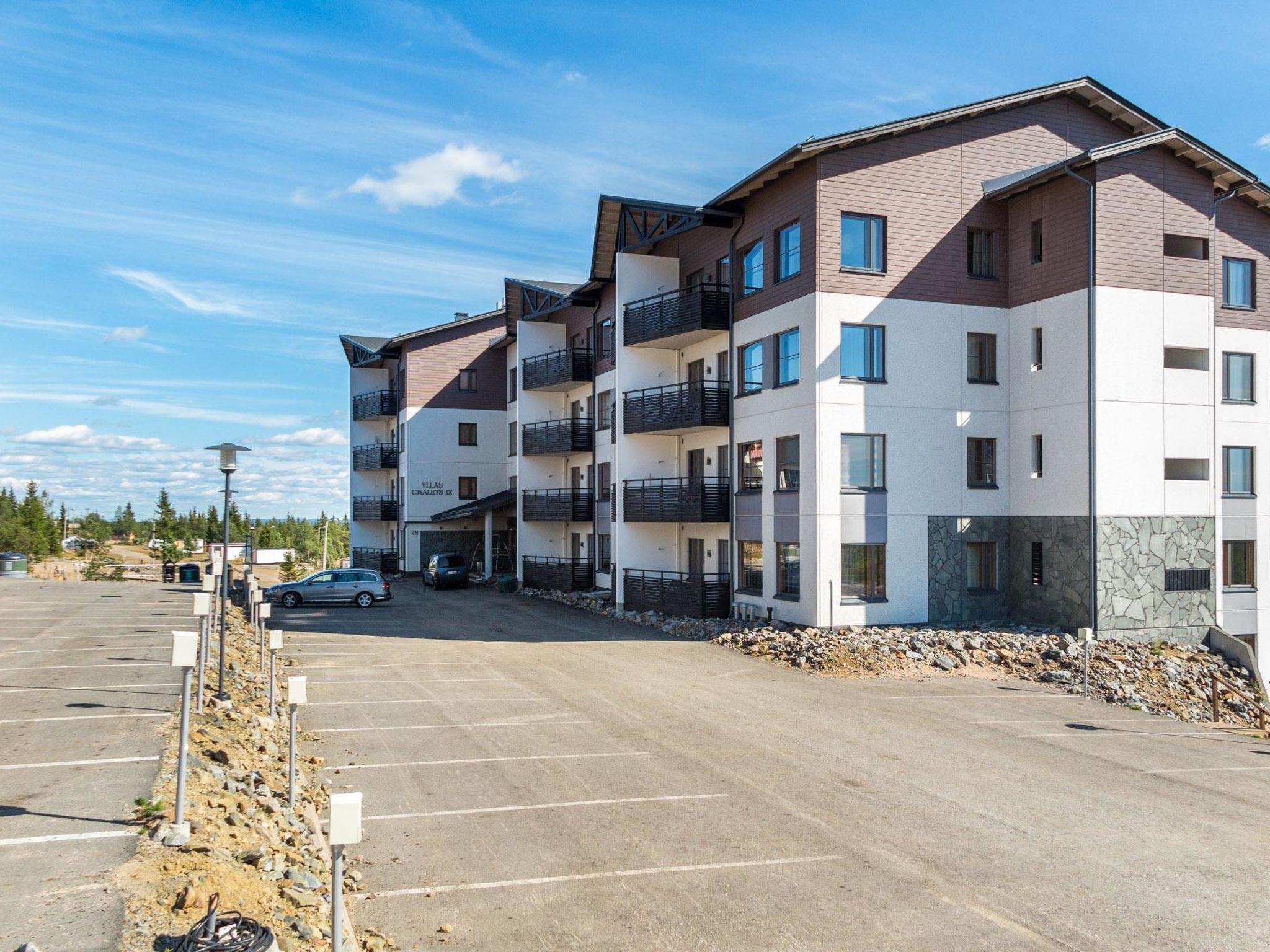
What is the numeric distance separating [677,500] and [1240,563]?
53.4 ft

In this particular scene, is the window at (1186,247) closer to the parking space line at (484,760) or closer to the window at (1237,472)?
the window at (1237,472)

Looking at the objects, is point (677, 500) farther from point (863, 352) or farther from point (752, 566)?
point (863, 352)

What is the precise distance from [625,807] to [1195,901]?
6082 millimetres

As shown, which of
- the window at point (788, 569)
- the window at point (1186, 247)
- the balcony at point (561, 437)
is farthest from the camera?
the balcony at point (561, 437)

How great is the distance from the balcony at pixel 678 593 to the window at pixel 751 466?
3076mm

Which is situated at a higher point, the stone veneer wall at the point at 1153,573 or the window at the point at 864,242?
the window at the point at 864,242

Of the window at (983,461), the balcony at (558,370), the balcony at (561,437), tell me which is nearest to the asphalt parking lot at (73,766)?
the balcony at (561,437)

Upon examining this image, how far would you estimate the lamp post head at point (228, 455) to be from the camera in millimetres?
16312

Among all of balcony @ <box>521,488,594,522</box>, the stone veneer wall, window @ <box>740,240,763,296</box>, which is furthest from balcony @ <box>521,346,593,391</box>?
the stone veneer wall

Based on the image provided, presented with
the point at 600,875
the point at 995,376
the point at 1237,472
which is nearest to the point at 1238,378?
the point at 1237,472

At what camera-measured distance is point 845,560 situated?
25.5m

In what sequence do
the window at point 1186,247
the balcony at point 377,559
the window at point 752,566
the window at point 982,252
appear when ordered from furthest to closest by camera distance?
the balcony at point 377,559 < the window at point 752,566 < the window at point 982,252 < the window at point 1186,247

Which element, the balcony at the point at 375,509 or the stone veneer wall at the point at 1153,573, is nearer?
the stone veneer wall at the point at 1153,573

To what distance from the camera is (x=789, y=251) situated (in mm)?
26766
